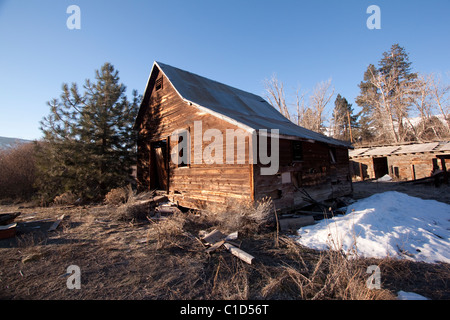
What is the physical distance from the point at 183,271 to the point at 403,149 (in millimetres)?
25302

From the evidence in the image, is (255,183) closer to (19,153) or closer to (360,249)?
(360,249)

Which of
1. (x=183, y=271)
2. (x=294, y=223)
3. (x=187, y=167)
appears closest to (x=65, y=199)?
(x=187, y=167)

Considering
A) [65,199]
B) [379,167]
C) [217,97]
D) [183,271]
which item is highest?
[217,97]

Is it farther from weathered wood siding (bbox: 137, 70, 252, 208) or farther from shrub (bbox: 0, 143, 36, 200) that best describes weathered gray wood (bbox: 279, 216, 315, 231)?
shrub (bbox: 0, 143, 36, 200)

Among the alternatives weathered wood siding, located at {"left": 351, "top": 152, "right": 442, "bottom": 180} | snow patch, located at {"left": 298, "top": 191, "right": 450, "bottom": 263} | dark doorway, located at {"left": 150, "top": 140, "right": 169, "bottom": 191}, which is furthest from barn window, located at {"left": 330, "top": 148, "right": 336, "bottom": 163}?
weathered wood siding, located at {"left": 351, "top": 152, "right": 442, "bottom": 180}

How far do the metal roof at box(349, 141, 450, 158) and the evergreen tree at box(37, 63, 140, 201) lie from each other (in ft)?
77.7

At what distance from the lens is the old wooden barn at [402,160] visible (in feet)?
59.0

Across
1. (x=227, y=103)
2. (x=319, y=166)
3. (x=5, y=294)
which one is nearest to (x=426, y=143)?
(x=319, y=166)

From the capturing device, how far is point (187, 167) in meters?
9.16

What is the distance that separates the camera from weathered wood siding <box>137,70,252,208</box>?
7.27 metres

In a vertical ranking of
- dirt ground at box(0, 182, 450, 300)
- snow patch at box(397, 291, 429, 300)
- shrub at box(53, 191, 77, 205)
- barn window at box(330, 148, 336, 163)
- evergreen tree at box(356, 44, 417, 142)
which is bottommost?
dirt ground at box(0, 182, 450, 300)

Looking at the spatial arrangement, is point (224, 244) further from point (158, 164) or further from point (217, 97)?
point (217, 97)

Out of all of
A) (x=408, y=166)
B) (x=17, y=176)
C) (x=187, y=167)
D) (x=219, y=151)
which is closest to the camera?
(x=219, y=151)
